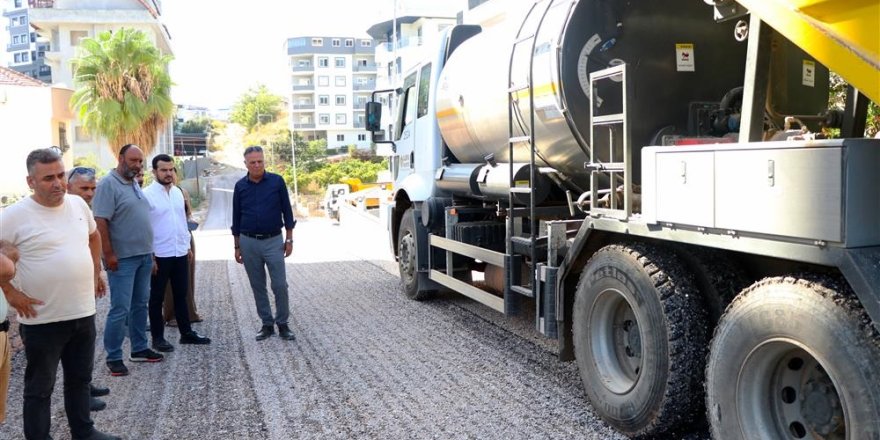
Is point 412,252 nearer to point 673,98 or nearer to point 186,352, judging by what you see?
point 186,352

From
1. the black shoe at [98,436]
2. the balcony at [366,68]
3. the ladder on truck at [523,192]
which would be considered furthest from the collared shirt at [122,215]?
the balcony at [366,68]

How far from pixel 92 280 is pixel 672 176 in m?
3.38


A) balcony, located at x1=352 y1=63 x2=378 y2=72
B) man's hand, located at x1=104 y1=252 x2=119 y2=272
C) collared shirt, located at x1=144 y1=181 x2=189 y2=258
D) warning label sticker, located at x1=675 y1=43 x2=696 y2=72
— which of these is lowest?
man's hand, located at x1=104 y1=252 x2=119 y2=272

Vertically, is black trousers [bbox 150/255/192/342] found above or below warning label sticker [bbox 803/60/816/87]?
below

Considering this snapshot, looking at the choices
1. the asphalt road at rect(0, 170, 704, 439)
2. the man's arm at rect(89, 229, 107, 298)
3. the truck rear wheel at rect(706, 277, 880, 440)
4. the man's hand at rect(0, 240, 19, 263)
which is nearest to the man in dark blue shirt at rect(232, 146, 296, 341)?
the asphalt road at rect(0, 170, 704, 439)

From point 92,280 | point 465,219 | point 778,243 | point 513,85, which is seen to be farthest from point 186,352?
point 778,243

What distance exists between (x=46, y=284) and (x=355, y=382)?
2366 millimetres

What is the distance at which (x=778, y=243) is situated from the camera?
328 cm

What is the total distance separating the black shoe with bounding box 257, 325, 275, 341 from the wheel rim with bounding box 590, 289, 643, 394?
3733 millimetres

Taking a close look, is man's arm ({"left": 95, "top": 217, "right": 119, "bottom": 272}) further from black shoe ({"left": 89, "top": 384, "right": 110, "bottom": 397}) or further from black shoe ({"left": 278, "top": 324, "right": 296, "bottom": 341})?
black shoe ({"left": 278, "top": 324, "right": 296, "bottom": 341})

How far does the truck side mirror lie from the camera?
10.0m

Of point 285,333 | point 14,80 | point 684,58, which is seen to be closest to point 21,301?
point 285,333

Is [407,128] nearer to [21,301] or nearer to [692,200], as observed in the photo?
[21,301]

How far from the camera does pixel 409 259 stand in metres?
9.46
